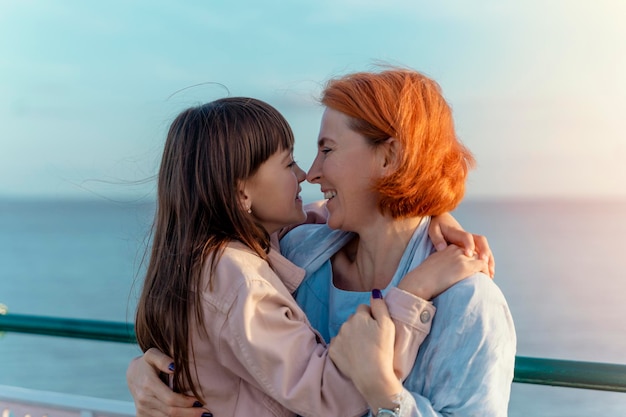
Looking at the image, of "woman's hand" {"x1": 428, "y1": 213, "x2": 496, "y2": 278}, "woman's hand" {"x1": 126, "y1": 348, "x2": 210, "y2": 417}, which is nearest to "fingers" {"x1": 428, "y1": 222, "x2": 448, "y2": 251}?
"woman's hand" {"x1": 428, "y1": 213, "x2": 496, "y2": 278}

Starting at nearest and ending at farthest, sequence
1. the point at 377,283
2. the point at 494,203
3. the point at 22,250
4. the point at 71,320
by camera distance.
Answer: the point at 377,283, the point at 71,320, the point at 22,250, the point at 494,203

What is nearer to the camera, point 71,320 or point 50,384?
point 71,320

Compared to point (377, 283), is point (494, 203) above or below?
below

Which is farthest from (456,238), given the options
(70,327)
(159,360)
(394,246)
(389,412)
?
(70,327)

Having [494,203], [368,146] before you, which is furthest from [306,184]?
[494,203]

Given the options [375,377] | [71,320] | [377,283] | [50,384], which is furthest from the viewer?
[50,384]

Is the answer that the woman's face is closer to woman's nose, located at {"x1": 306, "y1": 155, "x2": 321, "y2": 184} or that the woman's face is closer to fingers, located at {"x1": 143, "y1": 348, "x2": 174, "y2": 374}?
woman's nose, located at {"x1": 306, "y1": 155, "x2": 321, "y2": 184}

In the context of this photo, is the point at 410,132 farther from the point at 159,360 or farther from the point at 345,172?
the point at 159,360

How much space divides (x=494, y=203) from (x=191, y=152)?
2743 centimetres

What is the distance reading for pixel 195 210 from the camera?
177cm

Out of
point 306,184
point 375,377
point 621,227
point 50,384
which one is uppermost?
point 306,184

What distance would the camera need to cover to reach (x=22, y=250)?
18.5 m

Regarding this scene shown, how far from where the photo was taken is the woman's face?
1812mm

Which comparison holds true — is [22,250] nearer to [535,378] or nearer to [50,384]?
[50,384]
